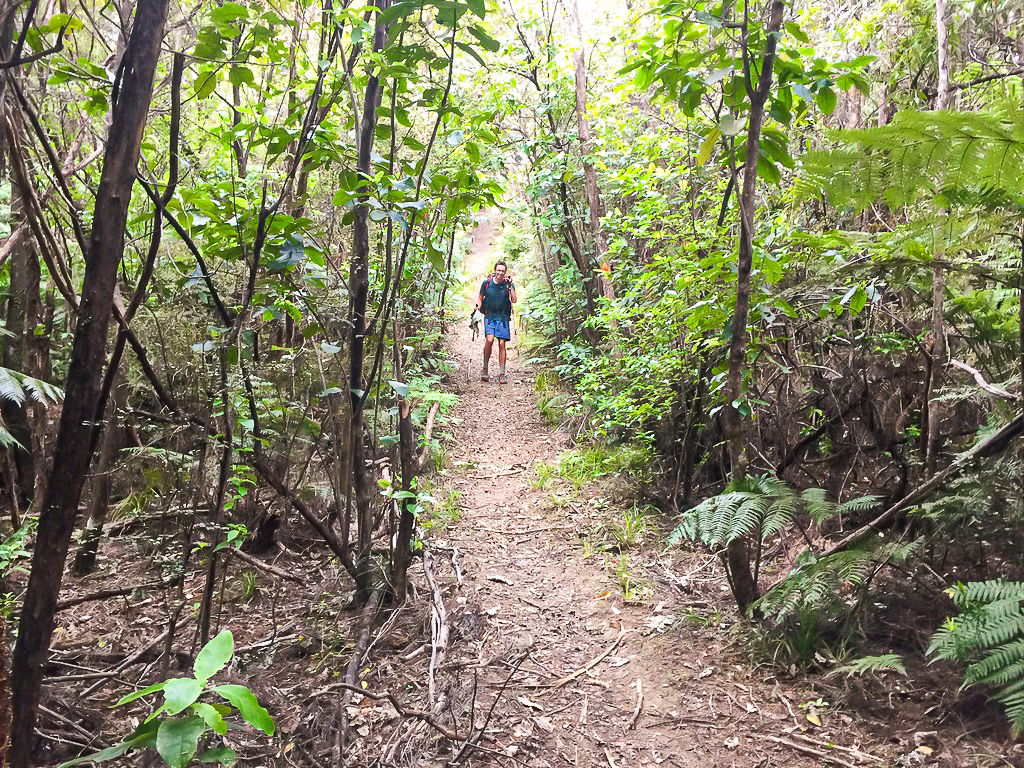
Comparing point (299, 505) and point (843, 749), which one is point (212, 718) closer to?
point (299, 505)

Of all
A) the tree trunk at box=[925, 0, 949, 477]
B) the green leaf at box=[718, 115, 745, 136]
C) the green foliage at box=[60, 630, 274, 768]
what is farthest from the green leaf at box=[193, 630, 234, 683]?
the tree trunk at box=[925, 0, 949, 477]

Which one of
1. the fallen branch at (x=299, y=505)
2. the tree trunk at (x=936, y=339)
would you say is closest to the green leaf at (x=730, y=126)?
the tree trunk at (x=936, y=339)

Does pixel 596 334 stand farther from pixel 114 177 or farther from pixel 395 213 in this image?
pixel 114 177

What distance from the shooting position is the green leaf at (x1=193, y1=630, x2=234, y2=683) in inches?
58.2

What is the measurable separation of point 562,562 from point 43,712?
343 centimetres

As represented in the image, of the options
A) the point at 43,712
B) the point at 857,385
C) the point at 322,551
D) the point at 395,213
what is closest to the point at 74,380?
the point at 395,213

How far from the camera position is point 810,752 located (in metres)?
2.82

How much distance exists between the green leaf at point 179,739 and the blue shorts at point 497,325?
9.06m

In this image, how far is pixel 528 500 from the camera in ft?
20.6

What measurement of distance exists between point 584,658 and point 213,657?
275cm

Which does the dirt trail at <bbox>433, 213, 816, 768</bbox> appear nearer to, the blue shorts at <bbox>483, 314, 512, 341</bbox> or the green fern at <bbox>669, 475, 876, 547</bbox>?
the green fern at <bbox>669, 475, 876, 547</bbox>

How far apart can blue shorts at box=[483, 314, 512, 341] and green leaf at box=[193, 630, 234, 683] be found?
8.92 metres

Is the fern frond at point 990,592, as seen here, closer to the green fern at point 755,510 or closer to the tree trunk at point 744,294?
the green fern at point 755,510

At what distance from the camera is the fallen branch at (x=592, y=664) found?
3562 mm
